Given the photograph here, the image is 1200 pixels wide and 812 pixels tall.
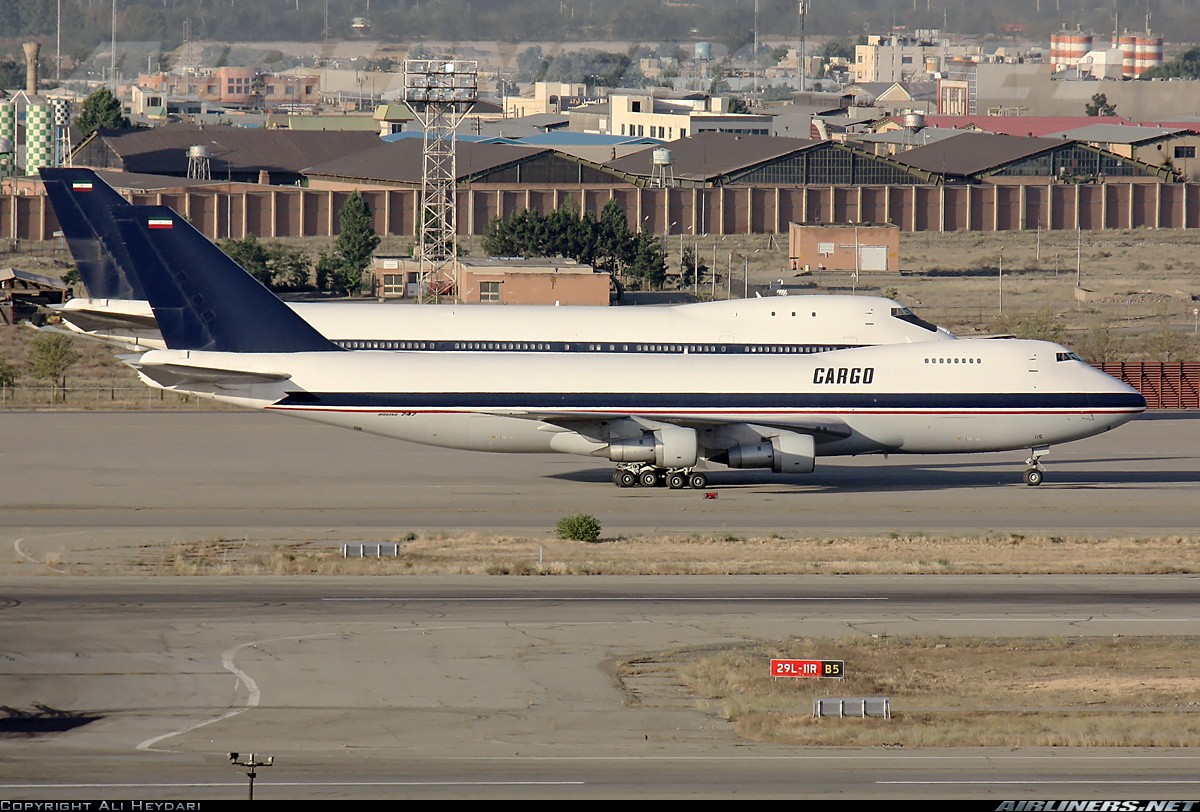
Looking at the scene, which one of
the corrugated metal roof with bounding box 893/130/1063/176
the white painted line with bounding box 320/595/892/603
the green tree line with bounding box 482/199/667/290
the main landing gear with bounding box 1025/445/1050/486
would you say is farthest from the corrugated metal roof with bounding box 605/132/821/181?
the white painted line with bounding box 320/595/892/603

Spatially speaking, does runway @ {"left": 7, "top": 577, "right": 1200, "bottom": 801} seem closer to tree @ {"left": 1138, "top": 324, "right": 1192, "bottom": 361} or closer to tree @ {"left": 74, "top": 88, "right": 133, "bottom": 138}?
tree @ {"left": 1138, "top": 324, "right": 1192, "bottom": 361}

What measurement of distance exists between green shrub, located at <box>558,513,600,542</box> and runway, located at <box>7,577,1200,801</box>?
4059 millimetres

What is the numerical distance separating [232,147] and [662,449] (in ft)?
361

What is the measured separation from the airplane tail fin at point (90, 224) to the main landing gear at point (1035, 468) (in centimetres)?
2826

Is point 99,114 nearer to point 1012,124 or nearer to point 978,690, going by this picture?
point 1012,124

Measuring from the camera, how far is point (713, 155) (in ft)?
452

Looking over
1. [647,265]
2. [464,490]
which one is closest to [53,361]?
[464,490]

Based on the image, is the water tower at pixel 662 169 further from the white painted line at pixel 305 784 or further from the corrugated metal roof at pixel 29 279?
the white painted line at pixel 305 784

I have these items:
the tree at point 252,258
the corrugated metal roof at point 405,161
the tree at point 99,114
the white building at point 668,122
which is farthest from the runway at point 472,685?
the tree at point 99,114

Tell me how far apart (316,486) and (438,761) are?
24380mm

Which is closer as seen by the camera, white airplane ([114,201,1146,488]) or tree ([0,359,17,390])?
white airplane ([114,201,1146,488])

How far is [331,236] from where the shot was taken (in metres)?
122

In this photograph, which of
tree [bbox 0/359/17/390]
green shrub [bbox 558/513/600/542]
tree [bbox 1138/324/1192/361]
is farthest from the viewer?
tree [bbox 1138/324/1192/361]

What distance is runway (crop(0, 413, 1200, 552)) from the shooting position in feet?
121
